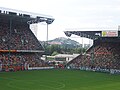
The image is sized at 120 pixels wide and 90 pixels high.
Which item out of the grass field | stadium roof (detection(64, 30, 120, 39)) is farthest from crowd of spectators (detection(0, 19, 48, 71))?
the grass field

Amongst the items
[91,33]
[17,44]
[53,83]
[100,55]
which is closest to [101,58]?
[100,55]

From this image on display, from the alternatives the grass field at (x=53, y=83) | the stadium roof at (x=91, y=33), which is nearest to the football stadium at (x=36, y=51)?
the stadium roof at (x=91, y=33)

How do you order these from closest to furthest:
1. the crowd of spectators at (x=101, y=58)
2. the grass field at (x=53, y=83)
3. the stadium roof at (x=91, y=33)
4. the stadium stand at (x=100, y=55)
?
1. the grass field at (x=53, y=83)
2. the stadium roof at (x=91, y=33)
3. the stadium stand at (x=100, y=55)
4. the crowd of spectators at (x=101, y=58)

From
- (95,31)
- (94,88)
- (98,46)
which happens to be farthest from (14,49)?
(94,88)

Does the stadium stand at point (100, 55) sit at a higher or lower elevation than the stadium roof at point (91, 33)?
lower

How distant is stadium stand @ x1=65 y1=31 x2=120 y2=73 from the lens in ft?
212

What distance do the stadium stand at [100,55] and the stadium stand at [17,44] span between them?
933 cm

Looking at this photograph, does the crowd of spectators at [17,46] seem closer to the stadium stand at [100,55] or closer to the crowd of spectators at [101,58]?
the stadium stand at [100,55]

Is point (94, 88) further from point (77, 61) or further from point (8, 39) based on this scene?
point (77, 61)

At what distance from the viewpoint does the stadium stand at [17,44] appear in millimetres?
57281

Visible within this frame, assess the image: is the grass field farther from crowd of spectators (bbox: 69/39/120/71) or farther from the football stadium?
crowd of spectators (bbox: 69/39/120/71)

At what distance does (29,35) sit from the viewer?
68438 mm

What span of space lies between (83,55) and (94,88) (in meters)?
38.8

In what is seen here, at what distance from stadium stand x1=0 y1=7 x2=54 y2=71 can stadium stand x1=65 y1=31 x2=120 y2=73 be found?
933 centimetres
